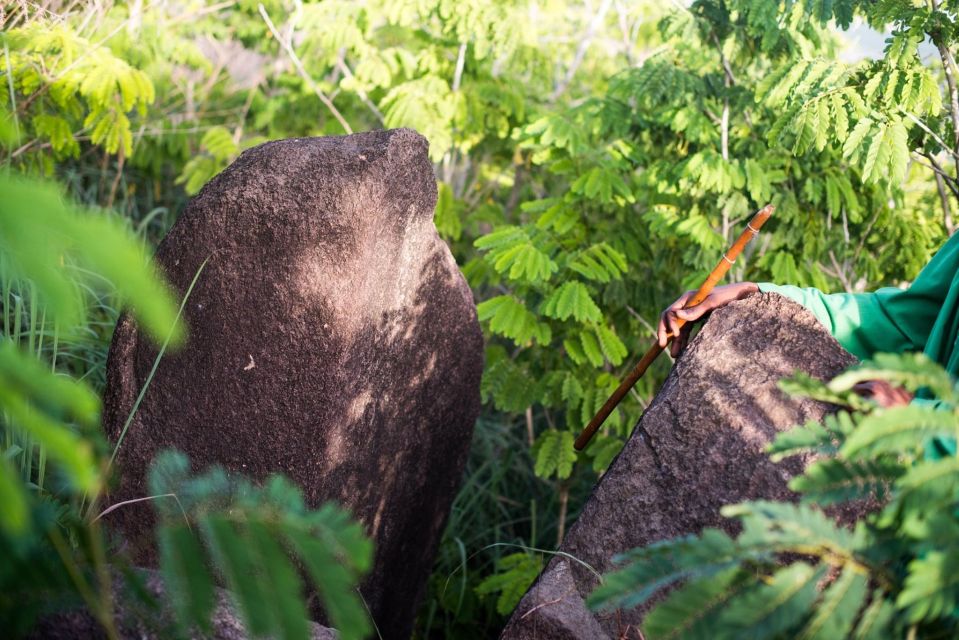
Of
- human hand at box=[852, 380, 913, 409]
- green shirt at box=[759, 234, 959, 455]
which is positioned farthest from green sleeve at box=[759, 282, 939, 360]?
human hand at box=[852, 380, 913, 409]

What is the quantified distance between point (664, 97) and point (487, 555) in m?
2.22

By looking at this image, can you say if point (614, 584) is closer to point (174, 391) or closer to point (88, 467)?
point (88, 467)

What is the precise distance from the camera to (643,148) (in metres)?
3.93

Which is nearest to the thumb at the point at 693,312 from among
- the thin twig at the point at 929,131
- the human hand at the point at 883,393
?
the human hand at the point at 883,393

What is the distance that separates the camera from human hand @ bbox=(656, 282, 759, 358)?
8.08 ft

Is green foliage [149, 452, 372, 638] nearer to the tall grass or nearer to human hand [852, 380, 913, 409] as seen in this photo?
human hand [852, 380, 913, 409]

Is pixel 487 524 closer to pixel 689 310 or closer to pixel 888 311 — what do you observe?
pixel 689 310

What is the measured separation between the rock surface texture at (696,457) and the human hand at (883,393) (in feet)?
0.62

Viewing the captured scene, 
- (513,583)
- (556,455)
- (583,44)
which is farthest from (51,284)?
(583,44)

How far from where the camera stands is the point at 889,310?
246 cm

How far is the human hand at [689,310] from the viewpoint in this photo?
2462mm

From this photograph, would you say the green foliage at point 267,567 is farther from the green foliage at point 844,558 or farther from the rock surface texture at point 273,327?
the rock surface texture at point 273,327

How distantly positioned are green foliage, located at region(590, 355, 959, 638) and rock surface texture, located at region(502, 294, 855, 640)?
2.51 feet

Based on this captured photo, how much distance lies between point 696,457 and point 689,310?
0.49m
